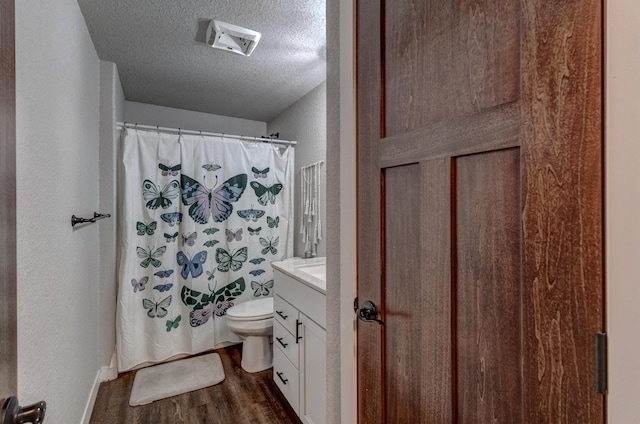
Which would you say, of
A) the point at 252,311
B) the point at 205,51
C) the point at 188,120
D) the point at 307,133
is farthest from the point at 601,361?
the point at 188,120

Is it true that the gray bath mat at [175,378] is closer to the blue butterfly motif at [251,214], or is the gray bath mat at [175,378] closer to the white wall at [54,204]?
the white wall at [54,204]

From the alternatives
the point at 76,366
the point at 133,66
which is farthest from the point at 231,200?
the point at 76,366

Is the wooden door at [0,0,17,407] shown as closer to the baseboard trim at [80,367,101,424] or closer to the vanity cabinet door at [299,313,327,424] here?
the vanity cabinet door at [299,313,327,424]

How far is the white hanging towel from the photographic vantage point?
258 centimetres

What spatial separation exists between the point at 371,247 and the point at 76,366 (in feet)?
5.26

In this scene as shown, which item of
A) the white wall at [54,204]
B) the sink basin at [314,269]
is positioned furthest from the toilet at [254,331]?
the white wall at [54,204]

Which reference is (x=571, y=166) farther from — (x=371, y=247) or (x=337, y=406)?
(x=337, y=406)

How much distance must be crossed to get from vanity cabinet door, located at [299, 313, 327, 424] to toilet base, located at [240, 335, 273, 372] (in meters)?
0.76

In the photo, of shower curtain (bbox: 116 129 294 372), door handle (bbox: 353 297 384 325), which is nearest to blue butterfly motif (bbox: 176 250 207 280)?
shower curtain (bbox: 116 129 294 372)

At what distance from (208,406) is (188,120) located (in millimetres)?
2708

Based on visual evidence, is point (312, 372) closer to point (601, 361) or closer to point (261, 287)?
point (601, 361)

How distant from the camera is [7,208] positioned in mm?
540

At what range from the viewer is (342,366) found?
3.52ft

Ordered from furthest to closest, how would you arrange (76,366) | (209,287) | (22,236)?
(209,287)
(76,366)
(22,236)
